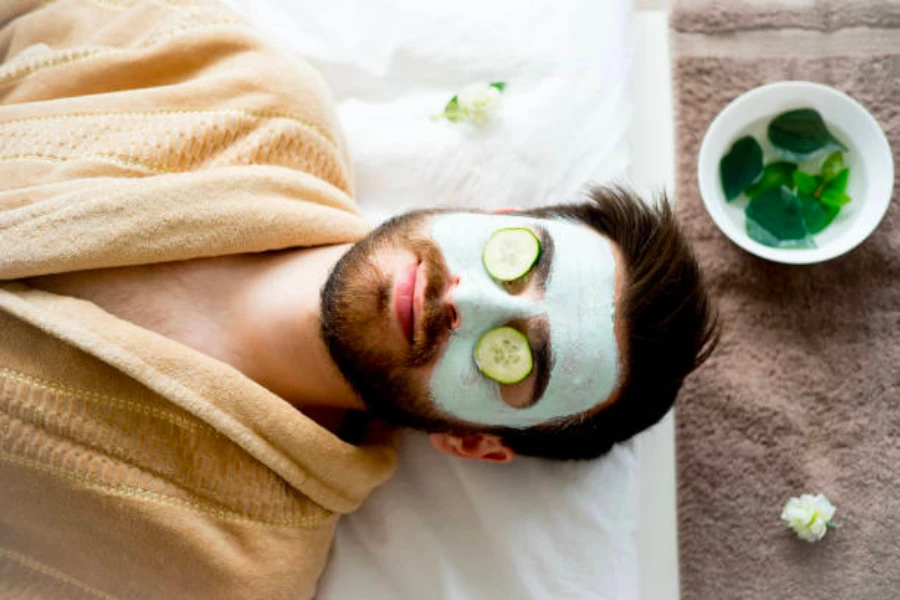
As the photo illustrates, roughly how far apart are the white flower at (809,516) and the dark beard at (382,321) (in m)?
0.62

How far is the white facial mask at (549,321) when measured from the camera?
0.87 meters

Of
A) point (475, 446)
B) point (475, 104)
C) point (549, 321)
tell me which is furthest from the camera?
point (475, 104)

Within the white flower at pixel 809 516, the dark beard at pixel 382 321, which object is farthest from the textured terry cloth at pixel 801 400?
the dark beard at pixel 382 321

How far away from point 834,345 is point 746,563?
394mm

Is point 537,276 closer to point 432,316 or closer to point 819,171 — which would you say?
point 432,316

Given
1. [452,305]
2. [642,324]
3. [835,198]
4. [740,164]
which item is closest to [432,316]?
[452,305]

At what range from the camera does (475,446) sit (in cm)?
101

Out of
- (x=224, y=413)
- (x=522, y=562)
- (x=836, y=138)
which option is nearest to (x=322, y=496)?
(x=224, y=413)

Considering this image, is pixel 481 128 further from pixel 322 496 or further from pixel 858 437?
pixel 858 437

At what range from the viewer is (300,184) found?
106 centimetres

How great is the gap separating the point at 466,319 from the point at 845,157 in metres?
0.78

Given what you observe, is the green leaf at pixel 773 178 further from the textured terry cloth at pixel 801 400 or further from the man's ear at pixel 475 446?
the man's ear at pixel 475 446

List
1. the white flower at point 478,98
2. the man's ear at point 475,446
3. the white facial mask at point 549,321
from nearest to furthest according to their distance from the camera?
1. the white facial mask at point 549,321
2. the man's ear at point 475,446
3. the white flower at point 478,98

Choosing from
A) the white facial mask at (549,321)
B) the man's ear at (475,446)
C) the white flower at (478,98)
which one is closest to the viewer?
the white facial mask at (549,321)
